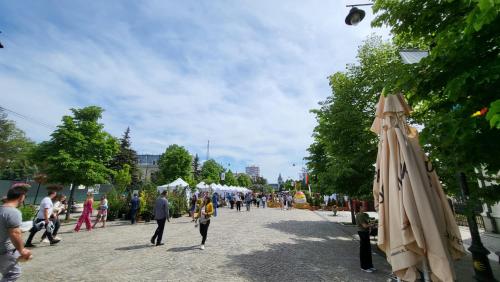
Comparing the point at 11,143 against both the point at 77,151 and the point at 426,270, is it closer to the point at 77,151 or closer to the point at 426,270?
the point at 77,151

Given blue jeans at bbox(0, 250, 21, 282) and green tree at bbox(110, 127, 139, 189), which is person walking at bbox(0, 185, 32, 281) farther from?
green tree at bbox(110, 127, 139, 189)

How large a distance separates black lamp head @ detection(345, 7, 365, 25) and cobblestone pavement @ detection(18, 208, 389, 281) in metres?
6.58

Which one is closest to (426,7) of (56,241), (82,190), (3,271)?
(3,271)

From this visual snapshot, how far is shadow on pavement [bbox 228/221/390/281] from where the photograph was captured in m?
6.39

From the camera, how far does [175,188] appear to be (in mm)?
23484

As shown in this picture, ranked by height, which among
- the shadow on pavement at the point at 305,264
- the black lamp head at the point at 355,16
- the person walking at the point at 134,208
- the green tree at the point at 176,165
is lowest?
the shadow on pavement at the point at 305,264

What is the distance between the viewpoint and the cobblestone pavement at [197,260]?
6.29 metres

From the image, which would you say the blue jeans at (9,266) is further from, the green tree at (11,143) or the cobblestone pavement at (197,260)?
the green tree at (11,143)

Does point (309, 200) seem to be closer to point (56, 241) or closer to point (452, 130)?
point (56, 241)

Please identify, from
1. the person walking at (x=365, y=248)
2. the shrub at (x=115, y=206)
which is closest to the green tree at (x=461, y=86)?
the person walking at (x=365, y=248)

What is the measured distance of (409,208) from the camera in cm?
338

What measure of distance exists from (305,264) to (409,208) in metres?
4.93

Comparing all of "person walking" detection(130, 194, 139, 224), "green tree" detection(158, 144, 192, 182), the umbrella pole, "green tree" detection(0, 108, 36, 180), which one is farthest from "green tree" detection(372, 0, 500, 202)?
"green tree" detection(0, 108, 36, 180)

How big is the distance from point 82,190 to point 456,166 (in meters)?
44.1
